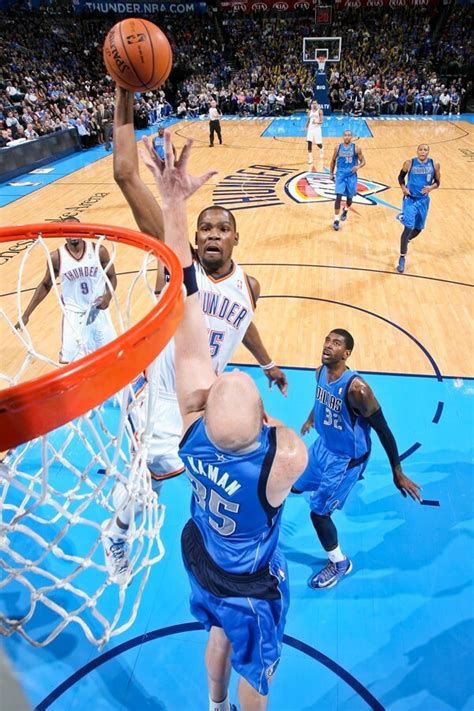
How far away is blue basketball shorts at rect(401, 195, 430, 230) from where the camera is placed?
7129 mm

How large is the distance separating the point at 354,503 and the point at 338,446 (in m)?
0.91

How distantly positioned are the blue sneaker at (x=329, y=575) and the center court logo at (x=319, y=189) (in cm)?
886

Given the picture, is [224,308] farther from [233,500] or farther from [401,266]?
[401,266]

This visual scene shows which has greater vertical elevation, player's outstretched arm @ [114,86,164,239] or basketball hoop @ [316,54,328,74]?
basketball hoop @ [316,54,328,74]

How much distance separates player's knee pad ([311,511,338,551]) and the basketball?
261 centimetres

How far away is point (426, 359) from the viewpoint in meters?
5.52

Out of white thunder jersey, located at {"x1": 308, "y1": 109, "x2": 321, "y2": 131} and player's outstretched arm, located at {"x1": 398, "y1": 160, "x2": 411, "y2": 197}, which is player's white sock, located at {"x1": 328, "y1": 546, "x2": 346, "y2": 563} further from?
white thunder jersey, located at {"x1": 308, "y1": 109, "x2": 321, "y2": 131}

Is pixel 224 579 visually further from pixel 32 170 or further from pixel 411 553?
pixel 32 170

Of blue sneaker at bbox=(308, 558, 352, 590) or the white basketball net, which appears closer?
the white basketball net

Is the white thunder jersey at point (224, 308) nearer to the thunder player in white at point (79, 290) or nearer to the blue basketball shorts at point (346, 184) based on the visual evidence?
the thunder player in white at point (79, 290)

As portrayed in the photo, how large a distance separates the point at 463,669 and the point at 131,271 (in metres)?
6.24

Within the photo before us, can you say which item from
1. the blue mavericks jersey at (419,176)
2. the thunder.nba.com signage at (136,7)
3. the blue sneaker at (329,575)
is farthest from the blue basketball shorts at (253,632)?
the thunder.nba.com signage at (136,7)

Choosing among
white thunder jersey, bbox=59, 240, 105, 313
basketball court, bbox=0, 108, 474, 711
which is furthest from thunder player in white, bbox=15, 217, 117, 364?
basketball court, bbox=0, 108, 474, 711

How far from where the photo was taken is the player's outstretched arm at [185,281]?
2.01 metres
